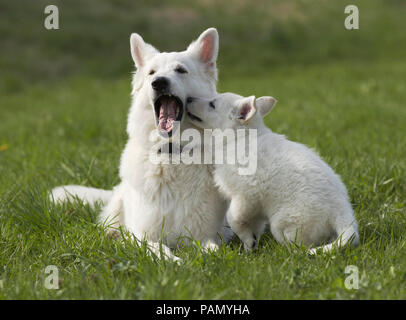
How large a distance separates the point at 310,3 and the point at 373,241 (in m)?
17.1

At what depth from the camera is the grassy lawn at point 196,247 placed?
2879mm

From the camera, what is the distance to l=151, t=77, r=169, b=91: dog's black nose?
3689 millimetres

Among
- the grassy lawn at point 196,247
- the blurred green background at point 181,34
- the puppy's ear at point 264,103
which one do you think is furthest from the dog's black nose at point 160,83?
the blurred green background at point 181,34

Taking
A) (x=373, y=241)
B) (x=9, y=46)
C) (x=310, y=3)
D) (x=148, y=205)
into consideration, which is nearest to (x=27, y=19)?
(x=9, y=46)

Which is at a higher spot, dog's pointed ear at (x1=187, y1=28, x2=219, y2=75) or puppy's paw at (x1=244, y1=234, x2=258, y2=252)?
dog's pointed ear at (x1=187, y1=28, x2=219, y2=75)

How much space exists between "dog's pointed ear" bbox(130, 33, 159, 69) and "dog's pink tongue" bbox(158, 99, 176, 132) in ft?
1.72

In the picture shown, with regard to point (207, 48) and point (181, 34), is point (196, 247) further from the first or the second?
point (181, 34)

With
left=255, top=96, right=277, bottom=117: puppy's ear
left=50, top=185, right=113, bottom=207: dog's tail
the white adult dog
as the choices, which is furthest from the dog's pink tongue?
left=50, top=185, right=113, bottom=207: dog's tail

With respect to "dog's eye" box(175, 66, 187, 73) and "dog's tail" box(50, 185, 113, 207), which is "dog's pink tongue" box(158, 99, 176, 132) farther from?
"dog's tail" box(50, 185, 113, 207)

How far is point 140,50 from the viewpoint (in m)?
4.16

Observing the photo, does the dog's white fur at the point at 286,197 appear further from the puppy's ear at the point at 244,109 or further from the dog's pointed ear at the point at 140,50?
the dog's pointed ear at the point at 140,50

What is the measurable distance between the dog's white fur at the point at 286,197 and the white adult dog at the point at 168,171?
268mm

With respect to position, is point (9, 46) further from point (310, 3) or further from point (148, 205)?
point (148, 205)

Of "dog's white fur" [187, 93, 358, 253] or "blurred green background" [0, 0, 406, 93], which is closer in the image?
"dog's white fur" [187, 93, 358, 253]
